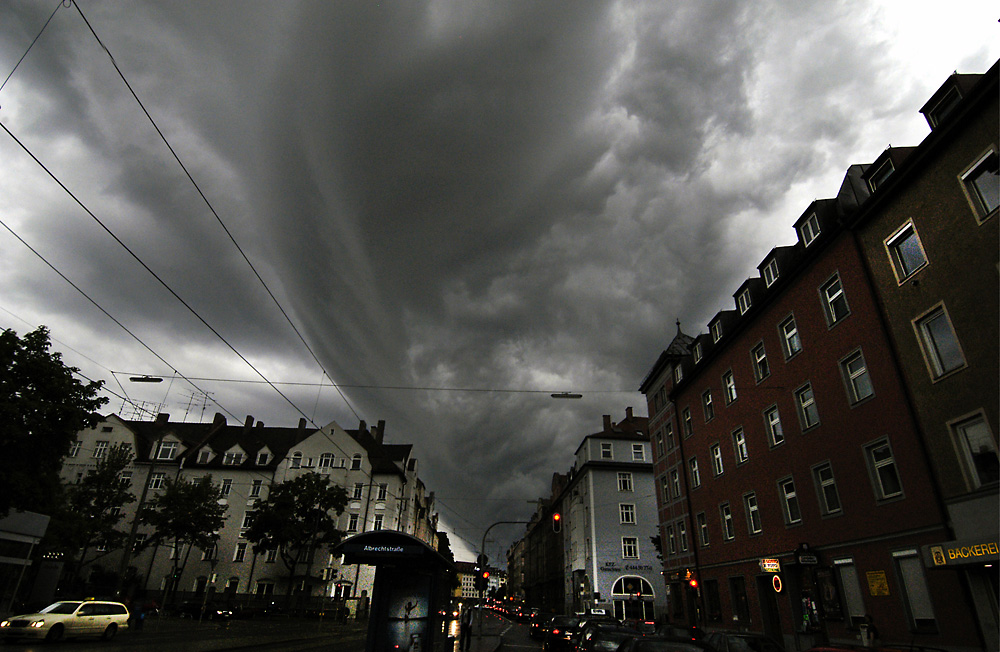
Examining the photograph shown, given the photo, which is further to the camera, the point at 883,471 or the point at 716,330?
the point at 716,330

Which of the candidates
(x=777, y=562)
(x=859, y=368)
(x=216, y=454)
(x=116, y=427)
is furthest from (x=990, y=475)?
(x=116, y=427)

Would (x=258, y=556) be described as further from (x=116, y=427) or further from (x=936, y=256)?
(x=936, y=256)

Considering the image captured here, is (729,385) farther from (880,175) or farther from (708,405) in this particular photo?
(880,175)

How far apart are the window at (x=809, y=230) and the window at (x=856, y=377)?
18.4ft

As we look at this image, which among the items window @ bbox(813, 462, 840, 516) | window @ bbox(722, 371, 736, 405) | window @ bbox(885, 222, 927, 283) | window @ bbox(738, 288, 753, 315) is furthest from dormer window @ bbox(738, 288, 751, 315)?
window @ bbox(885, 222, 927, 283)

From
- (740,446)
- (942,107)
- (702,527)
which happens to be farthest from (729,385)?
(942,107)

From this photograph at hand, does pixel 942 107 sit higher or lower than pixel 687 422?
higher

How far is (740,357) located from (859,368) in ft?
29.2

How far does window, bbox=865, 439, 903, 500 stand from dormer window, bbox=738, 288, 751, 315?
10692 mm

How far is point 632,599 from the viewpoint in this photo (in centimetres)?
4666

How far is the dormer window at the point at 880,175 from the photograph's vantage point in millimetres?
18219

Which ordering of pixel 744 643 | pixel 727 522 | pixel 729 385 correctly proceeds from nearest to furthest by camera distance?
pixel 744 643 → pixel 727 522 → pixel 729 385

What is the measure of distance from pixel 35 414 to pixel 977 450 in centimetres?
3258

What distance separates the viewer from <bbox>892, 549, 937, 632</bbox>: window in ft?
48.8
